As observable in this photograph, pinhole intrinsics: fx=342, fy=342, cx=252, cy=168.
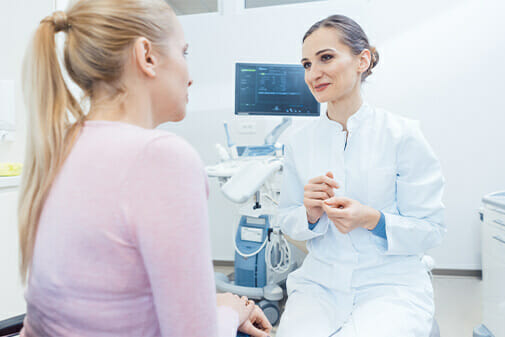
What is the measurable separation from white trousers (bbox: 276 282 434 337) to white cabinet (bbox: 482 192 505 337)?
1.87ft

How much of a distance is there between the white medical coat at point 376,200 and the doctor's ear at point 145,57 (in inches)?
27.0

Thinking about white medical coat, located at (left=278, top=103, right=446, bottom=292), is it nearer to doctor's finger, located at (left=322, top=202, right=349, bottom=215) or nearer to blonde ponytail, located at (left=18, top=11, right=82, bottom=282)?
doctor's finger, located at (left=322, top=202, right=349, bottom=215)

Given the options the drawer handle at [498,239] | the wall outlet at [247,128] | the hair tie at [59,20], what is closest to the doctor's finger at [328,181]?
the hair tie at [59,20]

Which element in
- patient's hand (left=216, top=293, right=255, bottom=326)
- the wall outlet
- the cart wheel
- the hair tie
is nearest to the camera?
the hair tie

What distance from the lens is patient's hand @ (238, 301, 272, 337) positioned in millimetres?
646

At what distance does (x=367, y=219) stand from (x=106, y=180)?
2.46 ft

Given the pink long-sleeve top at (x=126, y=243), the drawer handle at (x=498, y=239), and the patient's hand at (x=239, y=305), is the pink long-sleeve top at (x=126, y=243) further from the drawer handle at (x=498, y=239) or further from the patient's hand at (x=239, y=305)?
the drawer handle at (x=498, y=239)

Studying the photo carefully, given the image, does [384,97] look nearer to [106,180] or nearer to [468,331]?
[468,331]

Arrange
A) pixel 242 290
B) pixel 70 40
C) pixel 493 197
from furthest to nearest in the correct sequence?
pixel 242 290, pixel 493 197, pixel 70 40

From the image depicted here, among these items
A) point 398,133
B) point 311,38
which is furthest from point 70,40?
point 398,133

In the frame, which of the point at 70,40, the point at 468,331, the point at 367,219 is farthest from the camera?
the point at 468,331

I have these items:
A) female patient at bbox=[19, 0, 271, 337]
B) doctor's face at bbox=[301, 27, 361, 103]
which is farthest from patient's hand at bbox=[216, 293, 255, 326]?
doctor's face at bbox=[301, 27, 361, 103]

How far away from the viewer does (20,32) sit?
1.53m

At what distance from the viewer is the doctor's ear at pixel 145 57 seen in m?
0.51
